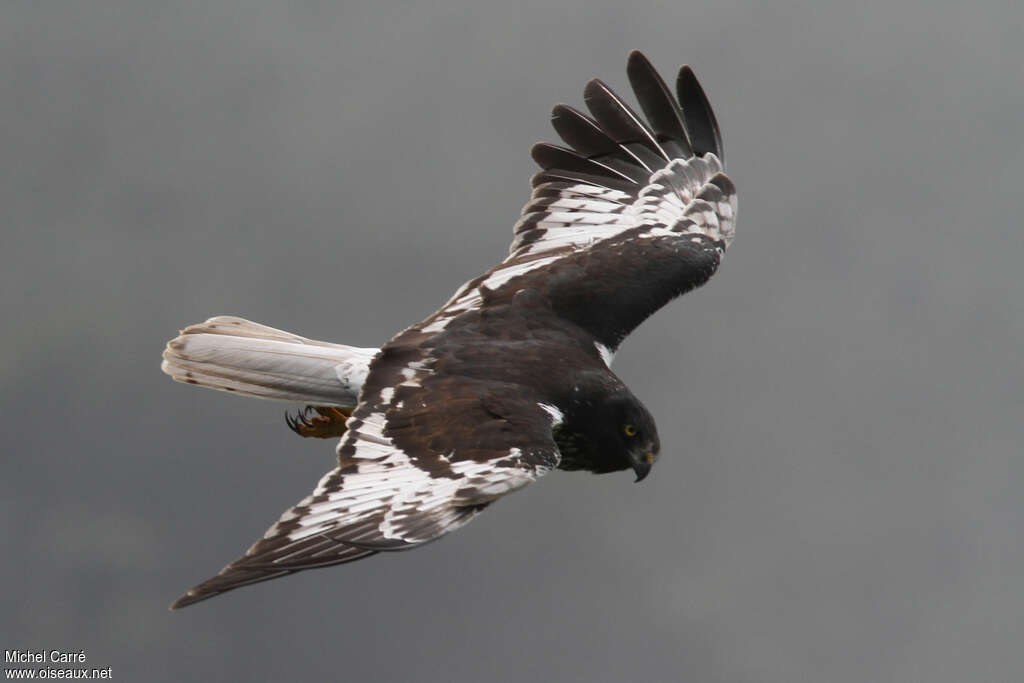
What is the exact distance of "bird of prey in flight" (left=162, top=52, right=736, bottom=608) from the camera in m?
8.34

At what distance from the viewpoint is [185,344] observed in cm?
1070

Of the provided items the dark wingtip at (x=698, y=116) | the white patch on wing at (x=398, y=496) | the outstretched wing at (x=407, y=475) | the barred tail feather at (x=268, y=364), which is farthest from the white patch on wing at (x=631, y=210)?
the white patch on wing at (x=398, y=496)

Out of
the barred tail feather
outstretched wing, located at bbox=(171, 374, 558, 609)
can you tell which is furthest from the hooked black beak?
the barred tail feather

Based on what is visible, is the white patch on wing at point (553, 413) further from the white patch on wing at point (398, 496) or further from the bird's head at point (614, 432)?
the white patch on wing at point (398, 496)

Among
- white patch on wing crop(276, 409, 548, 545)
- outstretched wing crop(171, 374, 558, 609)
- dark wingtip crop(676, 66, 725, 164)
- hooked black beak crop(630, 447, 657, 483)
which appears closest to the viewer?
outstretched wing crop(171, 374, 558, 609)

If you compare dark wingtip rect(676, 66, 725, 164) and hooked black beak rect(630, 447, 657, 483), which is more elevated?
dark wingtip rect(676, 66, 725, 164)

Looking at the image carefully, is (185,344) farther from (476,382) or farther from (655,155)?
(655,155)

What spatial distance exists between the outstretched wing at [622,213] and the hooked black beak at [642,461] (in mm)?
1217

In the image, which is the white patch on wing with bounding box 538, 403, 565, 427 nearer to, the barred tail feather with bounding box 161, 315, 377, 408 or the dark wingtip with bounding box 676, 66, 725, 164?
the barred tail feather with bounding box 161, 315, 377, 408

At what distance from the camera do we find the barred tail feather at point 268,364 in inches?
408

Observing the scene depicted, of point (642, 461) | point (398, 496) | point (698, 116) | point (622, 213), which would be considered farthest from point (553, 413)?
point (698, 116)

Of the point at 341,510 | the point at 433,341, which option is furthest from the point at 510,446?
the point at 433,341

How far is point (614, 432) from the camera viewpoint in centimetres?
1005

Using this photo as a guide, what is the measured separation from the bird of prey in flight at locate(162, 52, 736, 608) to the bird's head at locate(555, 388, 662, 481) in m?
0.01
